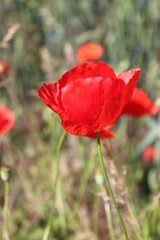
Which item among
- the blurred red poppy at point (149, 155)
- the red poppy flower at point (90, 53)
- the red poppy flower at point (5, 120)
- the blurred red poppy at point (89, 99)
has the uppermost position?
the red poppy flower at point (90, 53)

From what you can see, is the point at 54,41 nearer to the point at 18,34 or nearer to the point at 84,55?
the point at 18,34

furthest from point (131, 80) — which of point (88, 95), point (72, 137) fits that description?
point (72, 137)

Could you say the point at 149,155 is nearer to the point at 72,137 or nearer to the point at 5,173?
the point at 72,137

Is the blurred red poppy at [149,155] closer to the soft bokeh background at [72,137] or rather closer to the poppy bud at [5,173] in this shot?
the soft bokeh background at [72,137]

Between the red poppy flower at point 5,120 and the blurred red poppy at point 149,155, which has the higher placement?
the blurred red poppy at point 149,155

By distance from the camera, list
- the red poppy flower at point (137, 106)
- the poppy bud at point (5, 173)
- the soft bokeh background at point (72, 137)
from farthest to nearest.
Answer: the soft bokeh background at point (72, 137), the red poppy flower at point (137, 106), the poppy bud at point (5, 173)

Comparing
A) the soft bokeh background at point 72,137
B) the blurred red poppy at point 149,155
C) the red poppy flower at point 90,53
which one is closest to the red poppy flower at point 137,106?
the soft bokeh background at point 72,137

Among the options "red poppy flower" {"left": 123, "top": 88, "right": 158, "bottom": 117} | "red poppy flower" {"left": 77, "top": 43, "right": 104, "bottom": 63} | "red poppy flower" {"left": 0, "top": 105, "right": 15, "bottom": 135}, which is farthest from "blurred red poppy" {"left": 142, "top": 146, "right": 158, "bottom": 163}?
"red poppy flower" {"left": 0, "top": 105, "right": 15, "bottom": 135}

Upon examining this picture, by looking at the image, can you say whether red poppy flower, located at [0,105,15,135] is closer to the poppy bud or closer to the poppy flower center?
the poppy bud
